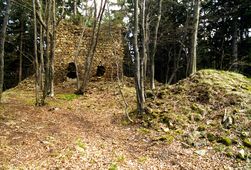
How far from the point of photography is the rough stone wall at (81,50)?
16.5 metres

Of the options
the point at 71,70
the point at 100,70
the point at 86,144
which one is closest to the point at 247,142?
the point at 86,144

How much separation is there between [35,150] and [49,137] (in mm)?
868

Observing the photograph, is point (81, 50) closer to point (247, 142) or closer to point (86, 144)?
point (86, 144)

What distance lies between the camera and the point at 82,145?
6773mm

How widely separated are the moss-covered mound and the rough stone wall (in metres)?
6.92

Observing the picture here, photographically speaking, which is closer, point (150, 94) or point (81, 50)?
point (150, 94)

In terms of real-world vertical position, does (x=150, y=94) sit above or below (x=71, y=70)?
below

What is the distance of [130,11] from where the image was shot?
17016 mm

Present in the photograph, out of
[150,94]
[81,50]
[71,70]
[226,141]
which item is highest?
[81,50]

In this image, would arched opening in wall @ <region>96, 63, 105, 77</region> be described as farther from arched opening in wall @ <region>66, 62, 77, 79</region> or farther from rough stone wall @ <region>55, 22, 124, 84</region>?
arched opening in wall @ <region>66, 62, 77, 79</region>

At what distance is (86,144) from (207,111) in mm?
3733

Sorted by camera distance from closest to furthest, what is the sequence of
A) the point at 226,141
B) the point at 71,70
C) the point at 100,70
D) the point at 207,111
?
→ the point at 226,141
the point at 207,111
the point at 71,70
the point at 100,70

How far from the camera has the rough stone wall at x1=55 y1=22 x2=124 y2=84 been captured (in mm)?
16484

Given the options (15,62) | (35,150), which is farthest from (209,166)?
(15,62)
